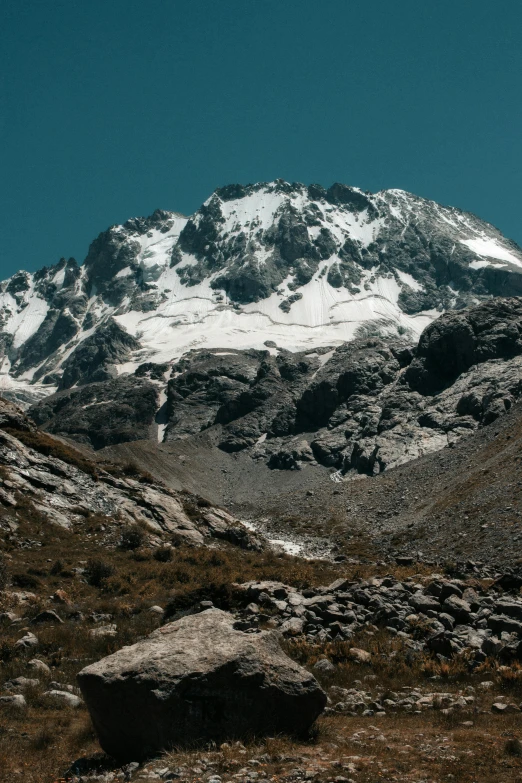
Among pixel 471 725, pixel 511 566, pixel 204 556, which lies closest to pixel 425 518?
pixel 511 566

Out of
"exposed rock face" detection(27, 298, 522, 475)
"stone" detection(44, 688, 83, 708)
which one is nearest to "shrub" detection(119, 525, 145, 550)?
"stone" detection(44, 688, 83, 708)

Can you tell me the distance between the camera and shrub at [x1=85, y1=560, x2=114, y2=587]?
27.9 metres

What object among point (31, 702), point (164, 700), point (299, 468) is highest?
point (299, 468)

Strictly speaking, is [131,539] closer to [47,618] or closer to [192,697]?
[47,618]

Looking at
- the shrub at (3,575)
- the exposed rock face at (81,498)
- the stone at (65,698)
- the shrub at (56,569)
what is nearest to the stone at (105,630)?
the stone at (65,698)

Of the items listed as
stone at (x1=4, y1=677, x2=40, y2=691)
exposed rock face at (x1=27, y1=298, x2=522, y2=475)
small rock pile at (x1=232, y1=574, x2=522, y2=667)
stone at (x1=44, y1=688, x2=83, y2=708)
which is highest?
exposed rock face at (x1=27, y1=298, x2=522, y2=475)

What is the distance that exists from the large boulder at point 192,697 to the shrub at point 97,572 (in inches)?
675

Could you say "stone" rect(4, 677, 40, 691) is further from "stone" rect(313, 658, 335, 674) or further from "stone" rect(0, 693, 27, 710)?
"stone" rect(313, 658, 335, 674)

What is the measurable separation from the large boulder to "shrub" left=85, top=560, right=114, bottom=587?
1713 cm

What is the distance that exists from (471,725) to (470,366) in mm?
158441

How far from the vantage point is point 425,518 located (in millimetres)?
76875

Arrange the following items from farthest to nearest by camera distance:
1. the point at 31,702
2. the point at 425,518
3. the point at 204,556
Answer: the point at 425,518 → the point at 204,556 → the point at 31,702

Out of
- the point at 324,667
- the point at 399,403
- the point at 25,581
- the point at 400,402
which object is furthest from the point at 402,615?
the point at 400,402

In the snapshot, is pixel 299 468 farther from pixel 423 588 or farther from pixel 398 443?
pixel 423 588
